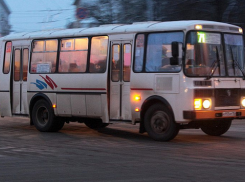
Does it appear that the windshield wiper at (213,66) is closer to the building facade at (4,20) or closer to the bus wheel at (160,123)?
the bus wheel at (160,123)

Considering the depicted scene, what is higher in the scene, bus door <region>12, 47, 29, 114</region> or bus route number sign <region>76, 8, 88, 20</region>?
bus route number sign <region>76, 8, 88, 20</region>

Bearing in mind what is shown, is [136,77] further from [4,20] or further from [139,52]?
[4,20]

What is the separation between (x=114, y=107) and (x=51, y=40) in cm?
309

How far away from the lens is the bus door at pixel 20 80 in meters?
16.6

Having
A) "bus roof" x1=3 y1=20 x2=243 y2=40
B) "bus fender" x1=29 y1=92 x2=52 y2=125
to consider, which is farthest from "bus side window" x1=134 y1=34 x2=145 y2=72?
"bus fender" x1=29 y1=92 x2=52 y2=125

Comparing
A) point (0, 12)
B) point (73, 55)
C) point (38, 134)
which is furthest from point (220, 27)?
point (0, 12)

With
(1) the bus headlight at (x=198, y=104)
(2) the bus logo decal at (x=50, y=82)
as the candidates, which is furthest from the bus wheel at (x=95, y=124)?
(1) the bus headlight at (x=198, y=104)

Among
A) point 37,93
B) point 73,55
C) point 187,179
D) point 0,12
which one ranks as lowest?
point 187,179

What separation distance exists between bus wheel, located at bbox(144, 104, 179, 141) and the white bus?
0.02m

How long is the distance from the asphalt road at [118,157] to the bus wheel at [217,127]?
164 millimetres

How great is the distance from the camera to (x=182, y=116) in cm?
1268

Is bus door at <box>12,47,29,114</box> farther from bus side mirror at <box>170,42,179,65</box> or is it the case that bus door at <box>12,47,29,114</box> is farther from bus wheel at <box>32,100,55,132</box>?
bus side mirror at <box>170,42,179,65</box>

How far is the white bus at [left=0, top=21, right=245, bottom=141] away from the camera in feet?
41.9

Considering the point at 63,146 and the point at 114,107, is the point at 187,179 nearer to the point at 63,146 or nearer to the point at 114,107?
the point at 63,146
